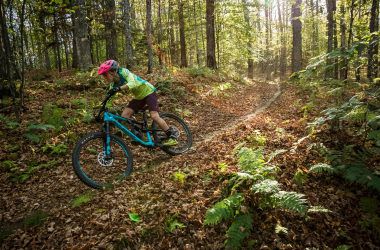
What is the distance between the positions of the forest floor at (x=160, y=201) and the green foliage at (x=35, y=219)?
20 mm

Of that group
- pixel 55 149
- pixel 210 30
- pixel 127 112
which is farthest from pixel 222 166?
pixel 210 30

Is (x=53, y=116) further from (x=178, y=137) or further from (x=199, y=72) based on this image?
(x=199, y=72)

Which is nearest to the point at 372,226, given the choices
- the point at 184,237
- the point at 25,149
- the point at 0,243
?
the point at 184,237

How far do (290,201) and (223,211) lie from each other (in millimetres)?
975

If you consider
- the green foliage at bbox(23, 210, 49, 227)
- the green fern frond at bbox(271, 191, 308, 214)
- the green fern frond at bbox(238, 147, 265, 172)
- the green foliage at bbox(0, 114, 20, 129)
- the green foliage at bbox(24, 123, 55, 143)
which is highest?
the green foliage at bbox(0, 114, 20, 129)

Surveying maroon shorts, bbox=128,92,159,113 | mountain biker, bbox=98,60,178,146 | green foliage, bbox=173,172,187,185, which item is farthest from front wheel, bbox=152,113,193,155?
green foliage, bbox=173,172,187,185

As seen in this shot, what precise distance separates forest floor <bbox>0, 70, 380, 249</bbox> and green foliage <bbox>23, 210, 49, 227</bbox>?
0.07 ft

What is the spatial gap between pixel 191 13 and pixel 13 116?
2084cm

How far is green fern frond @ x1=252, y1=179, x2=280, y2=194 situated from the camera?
430 cm

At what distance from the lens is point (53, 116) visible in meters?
9.57

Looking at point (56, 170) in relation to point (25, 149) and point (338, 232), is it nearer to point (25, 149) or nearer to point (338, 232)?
point (25, 149)

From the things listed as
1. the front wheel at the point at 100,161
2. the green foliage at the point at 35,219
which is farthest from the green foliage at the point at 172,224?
the green foliage at the point at 35,219

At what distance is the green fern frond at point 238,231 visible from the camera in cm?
383

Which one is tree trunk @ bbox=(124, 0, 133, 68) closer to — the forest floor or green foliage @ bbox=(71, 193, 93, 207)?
the forest floor
